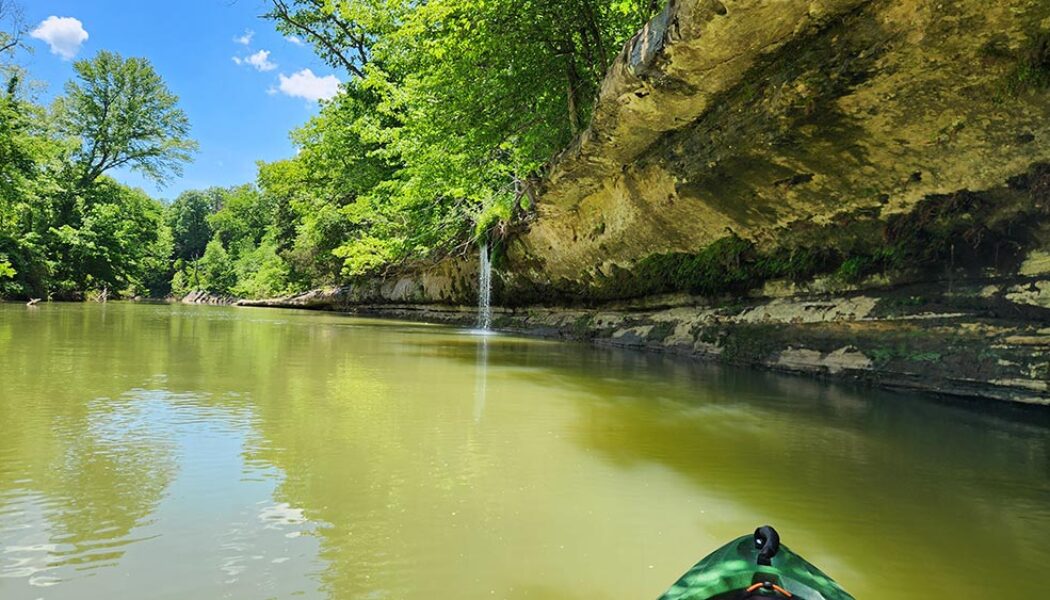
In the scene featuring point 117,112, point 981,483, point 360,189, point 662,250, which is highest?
point 117,112

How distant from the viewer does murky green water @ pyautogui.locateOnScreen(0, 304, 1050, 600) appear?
155 cm

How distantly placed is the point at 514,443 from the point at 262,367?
3.40 metres

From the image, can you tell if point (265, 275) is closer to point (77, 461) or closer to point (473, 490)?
point (77, 461)

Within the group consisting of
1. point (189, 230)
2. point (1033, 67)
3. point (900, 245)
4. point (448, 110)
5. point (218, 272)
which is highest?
point (189, 230)

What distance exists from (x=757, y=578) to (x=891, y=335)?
589 centimetres

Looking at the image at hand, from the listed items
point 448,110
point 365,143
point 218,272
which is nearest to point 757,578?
point 448,110

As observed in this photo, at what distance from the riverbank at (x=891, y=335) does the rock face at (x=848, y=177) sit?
2 cm

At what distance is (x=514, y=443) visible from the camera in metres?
2.92

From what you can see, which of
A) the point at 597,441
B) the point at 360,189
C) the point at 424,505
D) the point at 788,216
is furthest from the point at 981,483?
the point at 360,189

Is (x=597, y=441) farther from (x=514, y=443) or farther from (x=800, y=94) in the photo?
(x=800, y=94)

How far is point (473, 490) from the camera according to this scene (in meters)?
2.19

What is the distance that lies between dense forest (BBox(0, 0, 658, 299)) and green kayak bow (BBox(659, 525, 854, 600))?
8.10 meters

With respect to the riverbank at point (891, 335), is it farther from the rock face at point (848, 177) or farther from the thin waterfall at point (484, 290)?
the thin waterfall at point (484, 290)

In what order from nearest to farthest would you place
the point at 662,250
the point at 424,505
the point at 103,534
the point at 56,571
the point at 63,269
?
the point at 56,571
the point at 103,534
the point at 424,505
the point at 662,250
the point at 63,269
